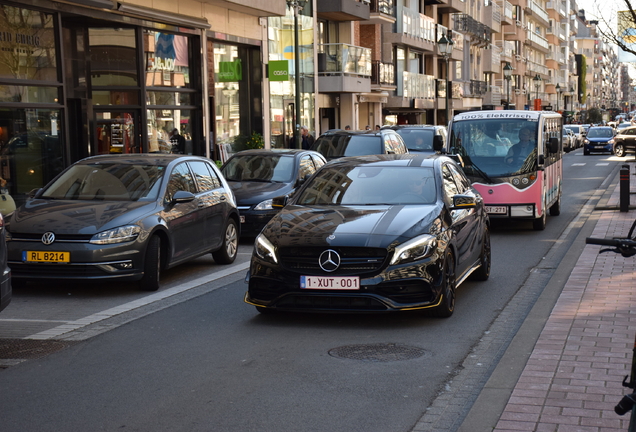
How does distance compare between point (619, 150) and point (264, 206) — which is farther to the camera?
point (619, 150)

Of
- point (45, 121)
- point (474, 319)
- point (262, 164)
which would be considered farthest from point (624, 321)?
point (45, 121)

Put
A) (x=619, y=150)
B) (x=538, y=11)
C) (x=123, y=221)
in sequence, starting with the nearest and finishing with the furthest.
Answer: (x=123, y=221) → (x=619, y=150) → (x=538, y=11)

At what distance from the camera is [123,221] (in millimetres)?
10305

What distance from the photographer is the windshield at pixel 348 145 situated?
69.9 ft

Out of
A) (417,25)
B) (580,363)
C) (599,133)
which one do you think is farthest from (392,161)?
(599,133)

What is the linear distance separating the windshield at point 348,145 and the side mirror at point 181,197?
33.4 ft

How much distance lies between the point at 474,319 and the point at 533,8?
Result: 9955cm

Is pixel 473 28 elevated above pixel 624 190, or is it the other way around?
pixel 473 28

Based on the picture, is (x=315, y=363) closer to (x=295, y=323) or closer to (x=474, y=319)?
(x=295, y=323)

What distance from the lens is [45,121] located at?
1944cm

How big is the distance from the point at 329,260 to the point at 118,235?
3.10 meters

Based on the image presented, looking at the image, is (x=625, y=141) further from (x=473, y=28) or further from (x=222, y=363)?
(x=222, y=363)

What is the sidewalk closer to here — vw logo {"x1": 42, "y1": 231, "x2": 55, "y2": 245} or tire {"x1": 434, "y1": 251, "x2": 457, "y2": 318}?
tire {"x1": 434, "y1": 251, "x2": 457, "y2": 318}

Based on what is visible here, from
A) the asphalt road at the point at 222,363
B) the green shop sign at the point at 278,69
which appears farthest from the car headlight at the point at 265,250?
the green shop sign at the point at 278,69
